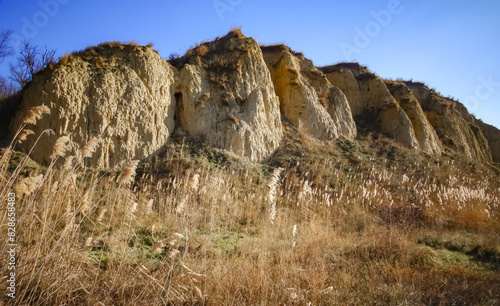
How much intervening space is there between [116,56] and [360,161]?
12.8 meters

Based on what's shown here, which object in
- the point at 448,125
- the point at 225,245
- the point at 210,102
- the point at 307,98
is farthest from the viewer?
the point at 448,125

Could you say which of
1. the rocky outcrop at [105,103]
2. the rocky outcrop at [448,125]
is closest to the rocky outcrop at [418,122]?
the rocky outcrop at [448,125]

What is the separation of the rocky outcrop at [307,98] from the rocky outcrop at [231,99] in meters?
1.71

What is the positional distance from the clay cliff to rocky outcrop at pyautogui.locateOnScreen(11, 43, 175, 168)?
0.12 feet

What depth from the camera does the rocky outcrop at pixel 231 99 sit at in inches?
468

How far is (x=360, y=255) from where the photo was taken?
189 inches

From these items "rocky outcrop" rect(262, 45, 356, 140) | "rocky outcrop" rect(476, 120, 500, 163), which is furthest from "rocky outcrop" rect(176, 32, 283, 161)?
"rocky outcrop" rect(476, 120, 500, 163)

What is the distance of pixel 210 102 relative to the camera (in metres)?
12.6

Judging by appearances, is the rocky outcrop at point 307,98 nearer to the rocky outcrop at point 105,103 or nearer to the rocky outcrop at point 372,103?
the rocky outcrop at point 372,103

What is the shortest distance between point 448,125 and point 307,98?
48.9 ft

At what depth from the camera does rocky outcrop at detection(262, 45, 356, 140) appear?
1556cm

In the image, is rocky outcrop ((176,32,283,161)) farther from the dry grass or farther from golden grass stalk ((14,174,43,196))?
golden grass stalk ((14,174,43,196))

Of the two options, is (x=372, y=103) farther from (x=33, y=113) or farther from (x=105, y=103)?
(x=33, y=113)

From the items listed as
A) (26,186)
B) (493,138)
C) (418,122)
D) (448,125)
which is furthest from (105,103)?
(493,138)
